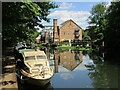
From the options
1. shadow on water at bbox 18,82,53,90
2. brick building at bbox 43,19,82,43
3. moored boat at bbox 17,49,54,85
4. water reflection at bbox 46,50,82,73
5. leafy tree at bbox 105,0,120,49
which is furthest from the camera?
brick building at bbox 43,19,82,43

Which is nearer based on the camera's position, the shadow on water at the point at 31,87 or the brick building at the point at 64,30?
the shadow on water at the point at 31,87

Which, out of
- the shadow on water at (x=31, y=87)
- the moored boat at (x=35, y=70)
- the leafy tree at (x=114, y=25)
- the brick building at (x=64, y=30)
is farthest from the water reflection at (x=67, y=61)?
the brick building at (x=64, y=30)

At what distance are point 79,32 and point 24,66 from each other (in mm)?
65015

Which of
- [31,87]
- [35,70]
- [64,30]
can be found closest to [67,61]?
[31,87]

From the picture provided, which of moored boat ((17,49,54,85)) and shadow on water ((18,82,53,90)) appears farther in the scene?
shadow on water ((18,82,53,90))

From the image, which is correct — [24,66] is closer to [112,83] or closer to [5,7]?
[5,7]

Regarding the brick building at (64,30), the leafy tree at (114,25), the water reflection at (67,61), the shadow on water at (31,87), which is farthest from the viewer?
the brick building at (64,30)

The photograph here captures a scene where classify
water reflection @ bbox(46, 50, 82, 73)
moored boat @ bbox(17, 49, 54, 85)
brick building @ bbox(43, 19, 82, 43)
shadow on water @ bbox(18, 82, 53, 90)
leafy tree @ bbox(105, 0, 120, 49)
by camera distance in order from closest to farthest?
moored boat @ bbox(17, 49, 54, 85)
shadow on water @ bbox(18, 82, 53, 90)
water reflection @ bbox(46, 50, 82, 73)
leafy tree @ bbox(105, 0, 120, 49)
brick building @ bbox(43, 19, 82, 43)

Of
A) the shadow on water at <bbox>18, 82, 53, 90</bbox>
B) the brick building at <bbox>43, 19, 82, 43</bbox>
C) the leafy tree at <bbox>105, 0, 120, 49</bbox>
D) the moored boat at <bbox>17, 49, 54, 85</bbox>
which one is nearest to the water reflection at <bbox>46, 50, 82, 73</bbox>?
the moored boat at <bbox>17, 49, 54, 85</bbox>

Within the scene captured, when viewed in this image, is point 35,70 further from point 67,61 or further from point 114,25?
point 114,25

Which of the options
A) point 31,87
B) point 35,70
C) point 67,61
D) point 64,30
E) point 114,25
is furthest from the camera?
point 64,30

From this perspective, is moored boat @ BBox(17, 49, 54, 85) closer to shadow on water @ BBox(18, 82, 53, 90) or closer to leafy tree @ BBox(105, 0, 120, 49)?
shadow on water @ BBox(18, 82, 53, 90)

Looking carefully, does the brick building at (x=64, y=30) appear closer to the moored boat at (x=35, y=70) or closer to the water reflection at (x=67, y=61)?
the water reflection at (x=67, y=61)

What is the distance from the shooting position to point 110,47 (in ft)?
128
